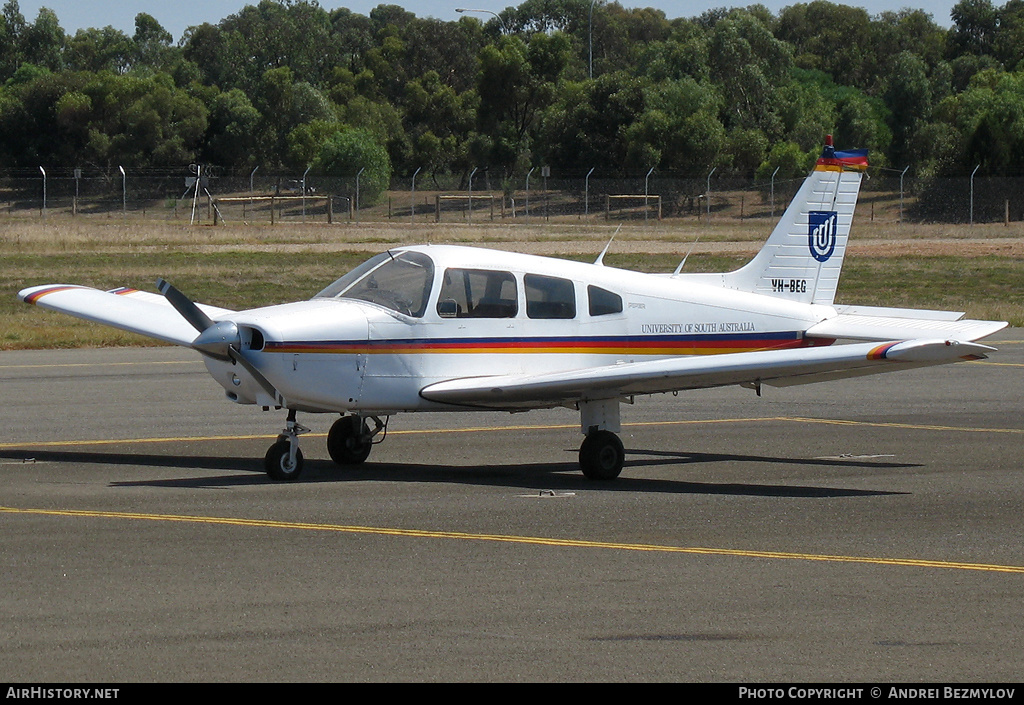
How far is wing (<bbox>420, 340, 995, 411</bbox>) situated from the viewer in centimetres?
1127

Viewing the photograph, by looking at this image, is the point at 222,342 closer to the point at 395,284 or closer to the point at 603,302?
the point at 395,284

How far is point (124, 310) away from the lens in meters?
14.2

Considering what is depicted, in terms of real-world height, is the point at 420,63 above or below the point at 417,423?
above

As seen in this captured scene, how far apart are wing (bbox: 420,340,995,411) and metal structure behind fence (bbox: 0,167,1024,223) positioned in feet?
→ 188

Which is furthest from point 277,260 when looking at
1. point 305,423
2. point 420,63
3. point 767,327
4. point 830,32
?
point 830,32

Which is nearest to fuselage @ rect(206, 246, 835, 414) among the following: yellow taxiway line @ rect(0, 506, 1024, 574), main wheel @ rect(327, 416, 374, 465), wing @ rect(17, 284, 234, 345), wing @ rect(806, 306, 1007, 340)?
wing @ rect(806, 306, 1007, 340)

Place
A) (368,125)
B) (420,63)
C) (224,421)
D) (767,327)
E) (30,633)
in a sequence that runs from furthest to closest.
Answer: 1. (420,63)
2. (368,125)
3. (224,421)
4. (767,327)
5. (30,633)

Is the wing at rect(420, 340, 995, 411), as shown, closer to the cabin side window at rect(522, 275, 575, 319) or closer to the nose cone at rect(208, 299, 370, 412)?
the cabin side window at rect(522, 275, 575, 319)

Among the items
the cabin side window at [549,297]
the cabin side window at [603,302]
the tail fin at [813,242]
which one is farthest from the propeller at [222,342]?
the tail fin at [813,242]

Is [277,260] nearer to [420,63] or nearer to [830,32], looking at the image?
[420,63]

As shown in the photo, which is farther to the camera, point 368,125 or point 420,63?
point 420,63

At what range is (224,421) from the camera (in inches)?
639

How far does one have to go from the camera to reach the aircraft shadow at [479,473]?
11.9m
